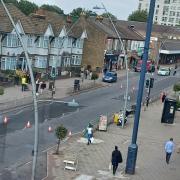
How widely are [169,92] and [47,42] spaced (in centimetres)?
1739

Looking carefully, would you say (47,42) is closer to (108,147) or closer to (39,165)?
(108,147)

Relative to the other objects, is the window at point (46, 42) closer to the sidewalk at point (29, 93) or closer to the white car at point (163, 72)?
the sidewalk at point (29, 93)

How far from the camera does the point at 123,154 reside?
29453 millimetres

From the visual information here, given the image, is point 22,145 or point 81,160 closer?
point 81,160

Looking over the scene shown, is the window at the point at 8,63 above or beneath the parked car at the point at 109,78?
above

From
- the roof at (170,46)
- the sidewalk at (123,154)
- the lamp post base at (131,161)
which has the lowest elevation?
the sidewalk at (123,154)

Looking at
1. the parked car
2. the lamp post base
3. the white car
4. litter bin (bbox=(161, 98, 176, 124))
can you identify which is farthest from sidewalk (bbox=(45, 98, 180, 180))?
the white car

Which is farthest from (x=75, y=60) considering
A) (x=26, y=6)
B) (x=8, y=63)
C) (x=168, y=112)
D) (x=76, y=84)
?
(x=26, y=6)

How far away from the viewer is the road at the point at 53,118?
27.6m

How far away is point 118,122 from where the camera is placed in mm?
38625

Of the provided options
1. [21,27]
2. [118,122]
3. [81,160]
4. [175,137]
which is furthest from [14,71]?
[81,160]

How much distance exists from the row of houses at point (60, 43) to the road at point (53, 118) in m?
5.31

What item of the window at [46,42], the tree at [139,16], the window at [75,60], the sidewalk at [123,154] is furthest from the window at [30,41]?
the tree at [139,16]

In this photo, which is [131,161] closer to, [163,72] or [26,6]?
[163,72]
